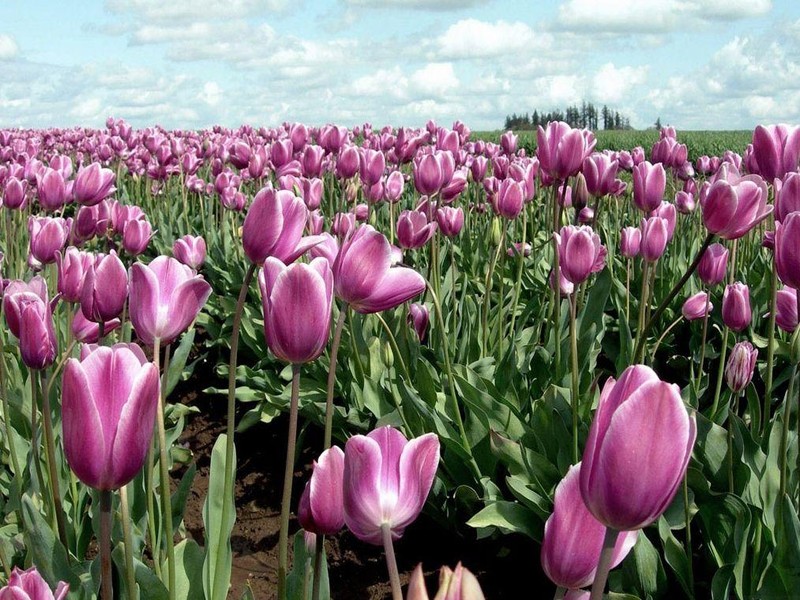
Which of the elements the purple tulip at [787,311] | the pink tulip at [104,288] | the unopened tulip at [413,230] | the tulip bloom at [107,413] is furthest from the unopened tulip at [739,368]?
the tulip bloom at [107,413]

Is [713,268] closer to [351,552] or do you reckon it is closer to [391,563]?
[351,552]

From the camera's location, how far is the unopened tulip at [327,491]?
1.13 meters

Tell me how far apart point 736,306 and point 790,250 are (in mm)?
Answer: 926

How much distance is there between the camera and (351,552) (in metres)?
2.83

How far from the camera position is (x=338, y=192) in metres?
7.30

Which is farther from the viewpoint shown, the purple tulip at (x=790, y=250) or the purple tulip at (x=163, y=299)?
the purple tulip at (x=790, y=250)

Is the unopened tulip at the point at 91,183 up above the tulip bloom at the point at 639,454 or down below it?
above

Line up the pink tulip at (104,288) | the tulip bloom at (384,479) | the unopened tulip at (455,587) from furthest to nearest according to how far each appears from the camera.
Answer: the pink tulip at (104,288) < the tulip bloom at (384,479) < the unopened tulip at (455,587)

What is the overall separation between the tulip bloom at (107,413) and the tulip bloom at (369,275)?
0.52m

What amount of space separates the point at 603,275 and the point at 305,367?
137 cm

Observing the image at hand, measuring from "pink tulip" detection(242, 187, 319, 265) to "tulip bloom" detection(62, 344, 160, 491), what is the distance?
0.51 metres

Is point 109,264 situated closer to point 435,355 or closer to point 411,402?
point 411,402

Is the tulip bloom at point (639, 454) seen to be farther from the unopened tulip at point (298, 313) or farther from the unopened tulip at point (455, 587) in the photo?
the unopened tulip at point (298, 313)

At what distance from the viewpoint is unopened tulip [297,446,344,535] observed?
1134 millimetres
